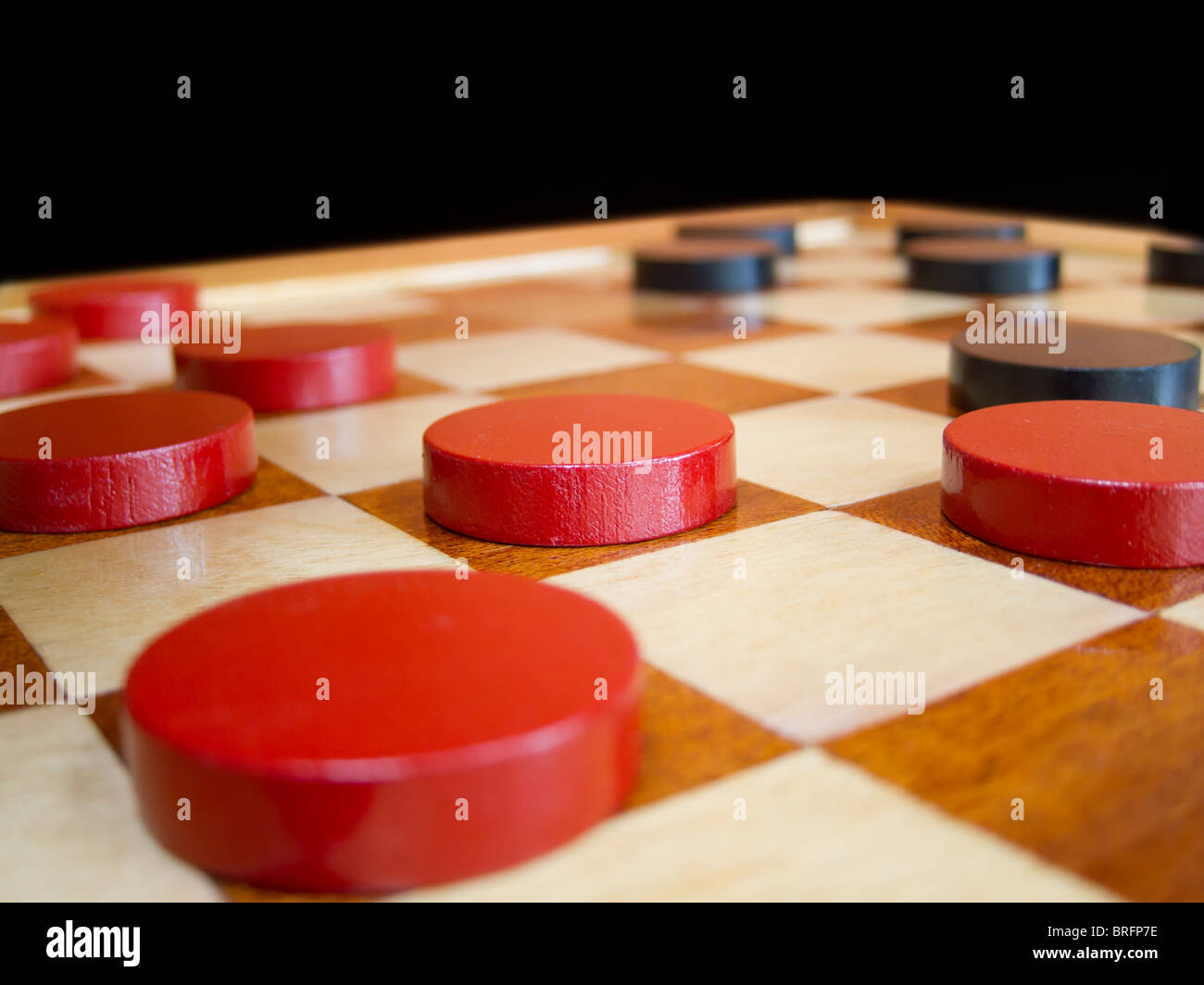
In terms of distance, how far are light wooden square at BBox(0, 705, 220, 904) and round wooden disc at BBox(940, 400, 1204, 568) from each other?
1.28 meters

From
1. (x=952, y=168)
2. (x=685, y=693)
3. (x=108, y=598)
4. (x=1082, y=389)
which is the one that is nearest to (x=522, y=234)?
(x=952, y=168)

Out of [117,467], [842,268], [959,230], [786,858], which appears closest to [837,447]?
[117,467]

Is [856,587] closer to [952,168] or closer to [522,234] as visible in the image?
[522,234]

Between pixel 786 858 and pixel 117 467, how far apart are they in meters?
1.45

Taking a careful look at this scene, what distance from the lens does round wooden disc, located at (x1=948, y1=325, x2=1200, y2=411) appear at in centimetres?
250

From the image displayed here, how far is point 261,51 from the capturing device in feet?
17.3

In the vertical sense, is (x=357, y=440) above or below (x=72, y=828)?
above

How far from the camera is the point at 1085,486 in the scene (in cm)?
179

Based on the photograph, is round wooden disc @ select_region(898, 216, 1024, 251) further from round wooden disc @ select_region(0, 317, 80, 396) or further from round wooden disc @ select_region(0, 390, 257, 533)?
round wooden disc @ select_region(0, 390, 257, 533)

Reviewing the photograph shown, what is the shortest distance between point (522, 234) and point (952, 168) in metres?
2.66

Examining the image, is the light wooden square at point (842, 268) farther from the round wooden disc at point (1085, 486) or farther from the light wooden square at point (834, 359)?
the round wooden disc at point (1085, 486)

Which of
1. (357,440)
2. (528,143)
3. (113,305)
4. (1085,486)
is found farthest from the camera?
(528,143)

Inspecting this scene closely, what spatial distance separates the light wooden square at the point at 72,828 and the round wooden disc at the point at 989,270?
11.7ft

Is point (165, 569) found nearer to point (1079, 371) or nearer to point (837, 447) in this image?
point (837, 447)
